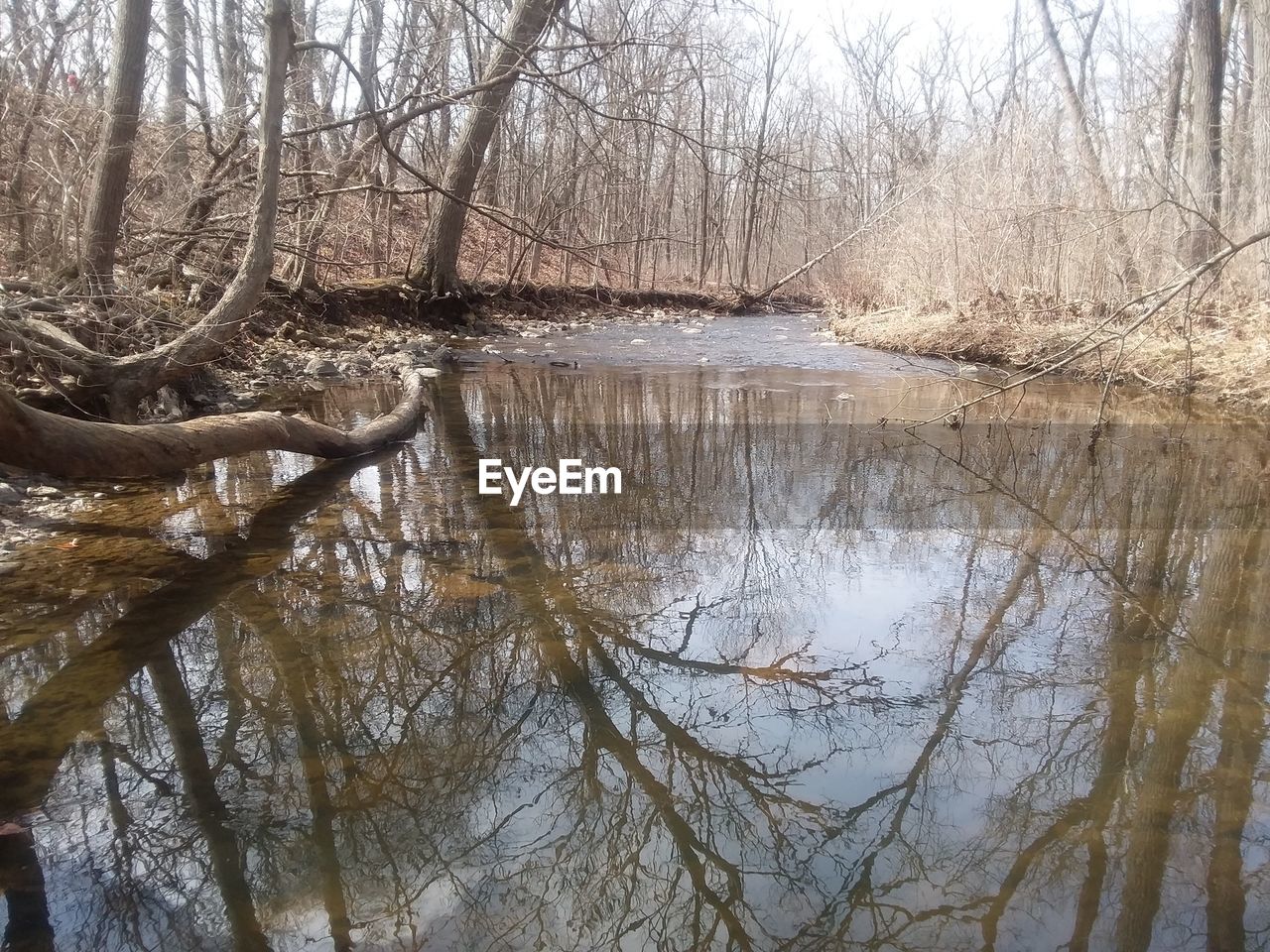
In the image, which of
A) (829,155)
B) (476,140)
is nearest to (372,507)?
(476,140)

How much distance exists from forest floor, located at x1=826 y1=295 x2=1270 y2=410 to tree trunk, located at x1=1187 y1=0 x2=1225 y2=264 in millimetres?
1124

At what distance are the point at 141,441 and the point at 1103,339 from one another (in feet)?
21.1

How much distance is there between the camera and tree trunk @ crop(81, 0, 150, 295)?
639 centimetres

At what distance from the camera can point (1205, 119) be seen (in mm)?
10164

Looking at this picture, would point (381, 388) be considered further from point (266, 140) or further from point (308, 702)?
point (308, 702)

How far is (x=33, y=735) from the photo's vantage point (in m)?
2.52

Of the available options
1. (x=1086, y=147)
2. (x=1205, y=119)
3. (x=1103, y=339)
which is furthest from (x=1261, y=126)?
(x=1103, y=339)

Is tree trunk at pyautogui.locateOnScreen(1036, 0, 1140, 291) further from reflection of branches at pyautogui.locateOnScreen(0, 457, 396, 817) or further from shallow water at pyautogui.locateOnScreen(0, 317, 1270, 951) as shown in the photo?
reflection of branches at pyautogui.locateOnScreen(0, 457, 396, 817)

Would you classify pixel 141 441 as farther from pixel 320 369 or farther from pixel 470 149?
pixel 470 149

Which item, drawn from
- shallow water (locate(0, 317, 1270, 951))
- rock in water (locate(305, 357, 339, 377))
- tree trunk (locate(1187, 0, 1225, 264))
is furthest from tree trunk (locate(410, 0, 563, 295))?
tree trunk (locate(1187, 0, 1225, 264))

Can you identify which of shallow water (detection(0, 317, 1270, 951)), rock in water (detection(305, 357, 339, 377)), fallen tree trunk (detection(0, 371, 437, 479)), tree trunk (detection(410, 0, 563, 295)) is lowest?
shallow water (detection(0, 317, 1270, 951))

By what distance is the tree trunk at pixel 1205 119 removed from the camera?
985 cm

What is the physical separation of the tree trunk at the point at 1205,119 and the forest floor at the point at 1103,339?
1.12 metres

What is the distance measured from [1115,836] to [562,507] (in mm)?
3317
